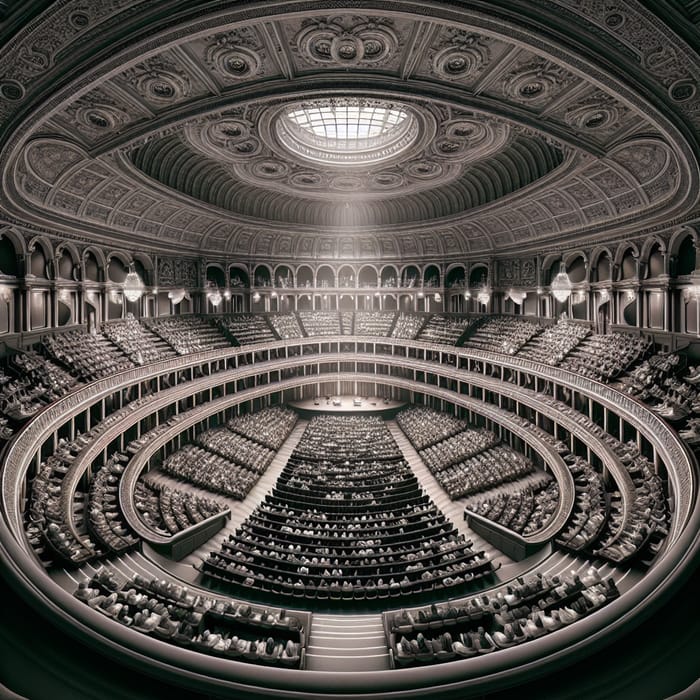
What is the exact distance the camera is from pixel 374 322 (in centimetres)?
4019

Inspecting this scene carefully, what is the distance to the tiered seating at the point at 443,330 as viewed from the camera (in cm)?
3381

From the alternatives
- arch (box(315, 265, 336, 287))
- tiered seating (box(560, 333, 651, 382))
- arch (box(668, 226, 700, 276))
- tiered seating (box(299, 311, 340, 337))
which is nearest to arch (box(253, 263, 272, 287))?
tiered seating (box(299, 311, 340, 337))

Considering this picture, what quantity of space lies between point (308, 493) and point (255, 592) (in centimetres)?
718

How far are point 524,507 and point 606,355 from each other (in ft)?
32.4

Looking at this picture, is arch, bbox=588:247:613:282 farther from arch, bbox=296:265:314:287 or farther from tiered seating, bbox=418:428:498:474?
arch, bbox=296:265:314:287

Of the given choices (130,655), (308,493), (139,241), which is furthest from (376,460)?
(139,241)

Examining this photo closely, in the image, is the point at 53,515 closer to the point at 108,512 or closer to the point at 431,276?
the point at 108,512

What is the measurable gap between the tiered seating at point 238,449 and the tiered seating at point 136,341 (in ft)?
20.3

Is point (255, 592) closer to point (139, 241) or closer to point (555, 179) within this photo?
point (555, 179)

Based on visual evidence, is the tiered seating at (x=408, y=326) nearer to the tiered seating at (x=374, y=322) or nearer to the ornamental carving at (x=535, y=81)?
the tiered seating at (x=374, y=322)

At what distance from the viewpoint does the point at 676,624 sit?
497cm

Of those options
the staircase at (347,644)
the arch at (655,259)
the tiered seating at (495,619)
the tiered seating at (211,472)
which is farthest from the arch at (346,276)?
the staircase at (347,644)

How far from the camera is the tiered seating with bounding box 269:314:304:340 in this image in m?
38.0

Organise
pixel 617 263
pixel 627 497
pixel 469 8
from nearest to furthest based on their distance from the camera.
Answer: pixel 469 8 → pixel 627 497 → pixel 617 263
